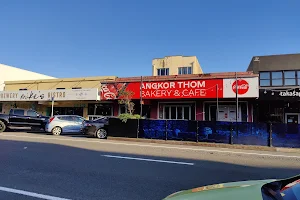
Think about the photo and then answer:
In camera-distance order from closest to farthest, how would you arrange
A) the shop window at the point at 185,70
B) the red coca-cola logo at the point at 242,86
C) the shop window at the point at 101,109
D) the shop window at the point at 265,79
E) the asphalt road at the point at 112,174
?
the asphalt road at the point at 112,174 < the red coca-cola logo at the point at 242,86 < the shop window at the point at 101,109 < the shop window at the point at 265,79 < the shop window at the point at 185,70

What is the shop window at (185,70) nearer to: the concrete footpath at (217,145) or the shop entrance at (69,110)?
the shop entrance at (69,110)

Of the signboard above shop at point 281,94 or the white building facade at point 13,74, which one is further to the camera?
the white building facade at point 13,74

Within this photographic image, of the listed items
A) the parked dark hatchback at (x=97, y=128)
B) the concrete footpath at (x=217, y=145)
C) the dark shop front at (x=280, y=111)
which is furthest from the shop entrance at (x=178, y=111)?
Result: the concrete footpath at (x=217, y=145)

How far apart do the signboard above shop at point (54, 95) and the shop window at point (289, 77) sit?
1901cm

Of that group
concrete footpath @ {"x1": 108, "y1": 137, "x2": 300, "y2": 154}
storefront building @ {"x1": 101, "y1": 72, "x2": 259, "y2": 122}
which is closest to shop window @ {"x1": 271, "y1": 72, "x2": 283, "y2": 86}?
storefront building @ {"x1": 101, "y1": 72, "x2": 259, "y2": 122}

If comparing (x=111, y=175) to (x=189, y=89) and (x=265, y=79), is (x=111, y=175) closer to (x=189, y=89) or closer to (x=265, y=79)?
(x=189, y=89)

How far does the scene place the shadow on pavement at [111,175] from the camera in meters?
5.07

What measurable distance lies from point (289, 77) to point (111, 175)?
24595mm

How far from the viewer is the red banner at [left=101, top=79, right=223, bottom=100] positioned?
18.8 metres

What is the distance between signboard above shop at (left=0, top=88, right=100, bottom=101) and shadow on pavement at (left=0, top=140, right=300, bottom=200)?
560 inches

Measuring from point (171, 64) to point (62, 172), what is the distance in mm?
30262

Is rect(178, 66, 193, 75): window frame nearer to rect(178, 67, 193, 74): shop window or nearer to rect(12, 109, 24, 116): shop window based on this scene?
rect(178, 67, 193, 74): shop window

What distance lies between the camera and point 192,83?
19.4 metres

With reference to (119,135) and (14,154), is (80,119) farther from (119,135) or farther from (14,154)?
(14,154)
